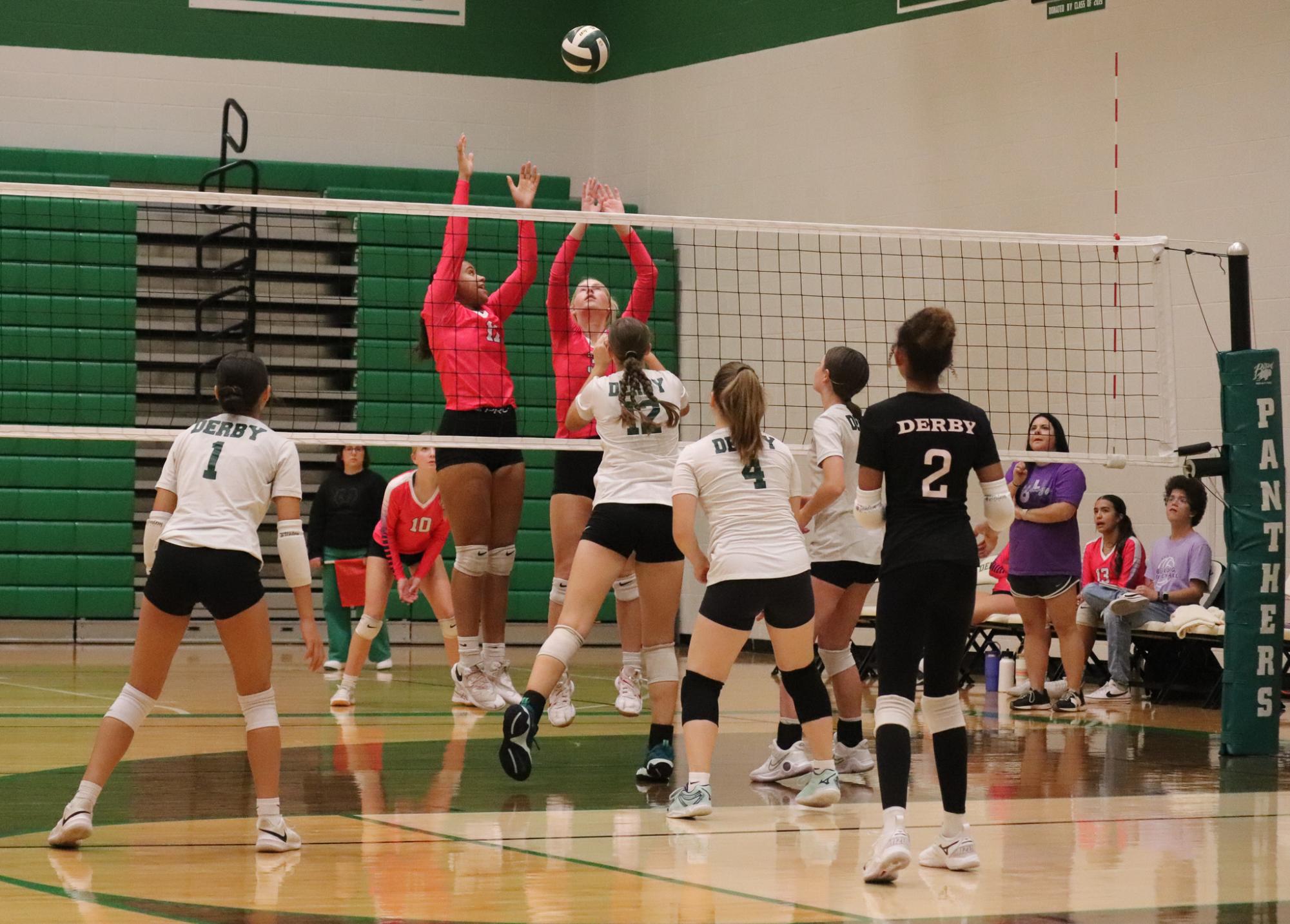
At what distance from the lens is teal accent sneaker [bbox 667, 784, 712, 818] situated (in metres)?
5.58

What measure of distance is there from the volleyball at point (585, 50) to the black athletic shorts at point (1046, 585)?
428 centimetres

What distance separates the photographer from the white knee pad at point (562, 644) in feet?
20.5

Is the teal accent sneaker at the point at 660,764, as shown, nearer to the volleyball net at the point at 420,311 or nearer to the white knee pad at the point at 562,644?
the white knee pad at the point at 562,644

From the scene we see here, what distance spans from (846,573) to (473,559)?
2188 mm

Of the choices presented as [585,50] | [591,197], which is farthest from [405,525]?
[585,50]

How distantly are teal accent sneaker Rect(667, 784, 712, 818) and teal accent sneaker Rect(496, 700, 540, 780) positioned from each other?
0.64 meters

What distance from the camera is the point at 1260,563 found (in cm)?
779

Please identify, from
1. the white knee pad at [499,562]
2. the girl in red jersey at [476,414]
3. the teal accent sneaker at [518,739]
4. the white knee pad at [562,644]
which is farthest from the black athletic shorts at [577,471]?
the teal accent sneaker at [518,739]

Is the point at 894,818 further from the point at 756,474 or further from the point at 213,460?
the point at 213,460

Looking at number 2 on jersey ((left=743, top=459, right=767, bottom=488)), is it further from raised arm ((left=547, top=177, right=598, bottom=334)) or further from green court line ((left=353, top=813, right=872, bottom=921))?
raised arm ((left=547, top=177, right=598, bottom=334))

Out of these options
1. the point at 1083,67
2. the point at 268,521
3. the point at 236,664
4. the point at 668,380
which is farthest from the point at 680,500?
the point at 268,521

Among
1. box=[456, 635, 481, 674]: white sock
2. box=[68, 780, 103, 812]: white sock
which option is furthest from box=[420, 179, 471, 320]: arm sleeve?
box=[68, 780, 103, 812]: white sock

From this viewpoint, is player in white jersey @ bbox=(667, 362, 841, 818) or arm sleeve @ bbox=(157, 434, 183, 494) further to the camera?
player in white jersey @ bbox=(667, 362, 841, 818)

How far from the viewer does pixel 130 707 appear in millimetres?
5004
